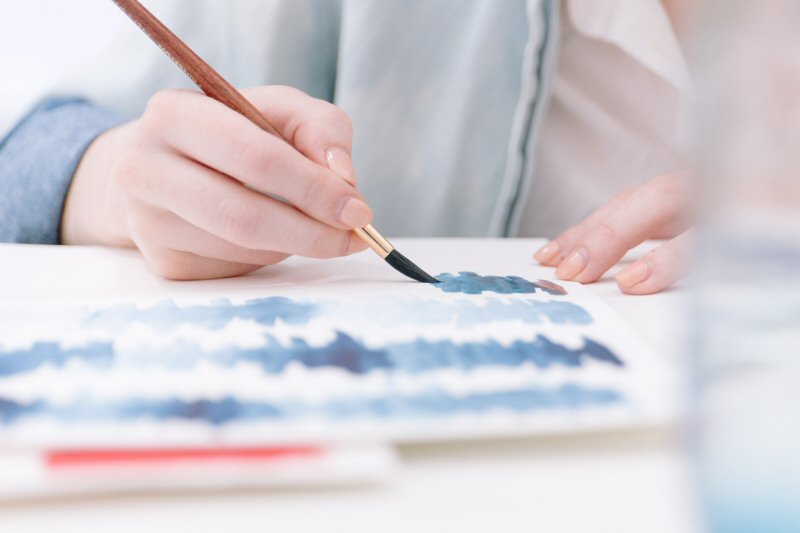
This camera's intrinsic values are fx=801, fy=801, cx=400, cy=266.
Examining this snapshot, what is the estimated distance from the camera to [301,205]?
1.03 ft

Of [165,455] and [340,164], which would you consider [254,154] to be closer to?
[340,164]

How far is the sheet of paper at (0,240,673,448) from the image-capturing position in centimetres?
18

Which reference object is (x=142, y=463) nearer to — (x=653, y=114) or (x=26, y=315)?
(x=26, y=315)

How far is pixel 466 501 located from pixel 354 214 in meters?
0.16

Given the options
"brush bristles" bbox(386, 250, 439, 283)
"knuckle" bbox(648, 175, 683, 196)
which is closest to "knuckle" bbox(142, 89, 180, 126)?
"brush bristles" bbox(386, 250, 439, 283)

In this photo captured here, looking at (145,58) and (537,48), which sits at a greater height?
(537,48)

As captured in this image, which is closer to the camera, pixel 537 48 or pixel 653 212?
pixel 653 212

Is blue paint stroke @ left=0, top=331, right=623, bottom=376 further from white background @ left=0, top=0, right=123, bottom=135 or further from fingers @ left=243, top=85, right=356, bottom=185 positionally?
white background @ left=0, top=0, right=123, bottom=135

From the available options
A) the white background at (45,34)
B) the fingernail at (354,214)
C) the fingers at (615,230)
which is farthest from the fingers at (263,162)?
the white background at (45,34)

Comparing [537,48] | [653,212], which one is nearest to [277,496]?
[653,212]

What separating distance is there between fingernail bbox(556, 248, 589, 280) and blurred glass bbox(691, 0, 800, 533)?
0.25 m

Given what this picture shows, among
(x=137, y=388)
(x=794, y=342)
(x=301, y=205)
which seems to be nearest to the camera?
(x=794, y=342)

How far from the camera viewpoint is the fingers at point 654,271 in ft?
1.09

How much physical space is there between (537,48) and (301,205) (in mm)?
269
